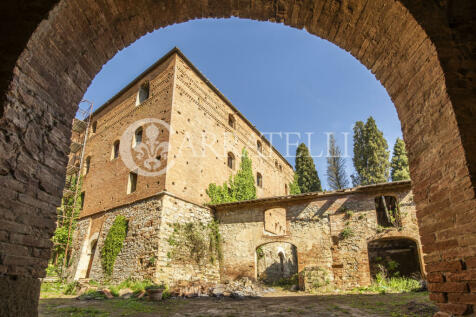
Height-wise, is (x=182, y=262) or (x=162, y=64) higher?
(x=162, y=64)

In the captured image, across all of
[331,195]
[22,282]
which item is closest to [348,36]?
[22,282]

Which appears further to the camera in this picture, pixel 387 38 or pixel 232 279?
pixel 232 279

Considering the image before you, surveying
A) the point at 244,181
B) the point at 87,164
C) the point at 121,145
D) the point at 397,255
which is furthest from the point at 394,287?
the point at 87,164

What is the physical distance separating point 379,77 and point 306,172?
82.9 feet

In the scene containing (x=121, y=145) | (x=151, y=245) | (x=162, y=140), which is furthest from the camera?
(x=121, y=145)

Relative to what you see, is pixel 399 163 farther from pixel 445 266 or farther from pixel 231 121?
pixel 445 266

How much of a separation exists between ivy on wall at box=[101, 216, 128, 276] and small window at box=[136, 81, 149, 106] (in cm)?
670

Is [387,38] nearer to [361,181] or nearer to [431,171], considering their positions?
[431,171]

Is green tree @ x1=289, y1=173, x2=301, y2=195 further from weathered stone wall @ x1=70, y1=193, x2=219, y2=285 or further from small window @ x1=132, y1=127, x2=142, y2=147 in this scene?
small window @ x1=132, y1=127, x2=142, y2=147

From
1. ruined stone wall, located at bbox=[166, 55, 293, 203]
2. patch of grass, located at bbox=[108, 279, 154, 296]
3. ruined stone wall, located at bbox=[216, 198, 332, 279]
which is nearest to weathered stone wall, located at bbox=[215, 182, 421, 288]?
ruined stone wall, located at bbox=[216, 198, 332, 279]

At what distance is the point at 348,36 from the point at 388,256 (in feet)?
49.1

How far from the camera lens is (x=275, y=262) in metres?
18.7

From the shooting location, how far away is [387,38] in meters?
3.61

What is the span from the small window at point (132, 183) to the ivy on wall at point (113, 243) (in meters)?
1.43
